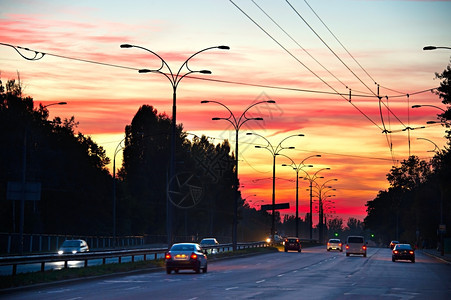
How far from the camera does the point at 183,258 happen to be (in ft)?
136

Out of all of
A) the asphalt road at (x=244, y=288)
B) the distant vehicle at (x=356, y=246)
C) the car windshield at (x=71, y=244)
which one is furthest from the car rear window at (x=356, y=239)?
the asphalt road at (x=244, y=288)

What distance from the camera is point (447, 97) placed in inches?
2621

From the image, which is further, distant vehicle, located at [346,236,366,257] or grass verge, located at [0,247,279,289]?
distant vehicle, located at [346,236,366,257]

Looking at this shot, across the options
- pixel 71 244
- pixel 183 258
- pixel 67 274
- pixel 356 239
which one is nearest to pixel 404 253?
pixel 356 239

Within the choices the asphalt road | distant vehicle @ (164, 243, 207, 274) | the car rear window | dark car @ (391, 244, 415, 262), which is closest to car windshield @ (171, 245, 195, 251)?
distant vehicle @ (164, 243, 207, 274)

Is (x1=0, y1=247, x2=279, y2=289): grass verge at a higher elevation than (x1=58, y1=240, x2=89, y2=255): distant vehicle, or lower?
lower

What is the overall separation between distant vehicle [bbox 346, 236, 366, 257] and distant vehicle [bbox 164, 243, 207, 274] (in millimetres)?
40490

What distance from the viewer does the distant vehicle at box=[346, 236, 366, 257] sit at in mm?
80188

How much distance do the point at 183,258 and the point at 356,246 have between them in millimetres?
41927

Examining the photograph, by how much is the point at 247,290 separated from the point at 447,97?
4198 cm

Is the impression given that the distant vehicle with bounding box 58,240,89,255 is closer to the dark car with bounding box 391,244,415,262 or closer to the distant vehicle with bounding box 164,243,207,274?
the distant vehicle with bounding box 164,243,207,274

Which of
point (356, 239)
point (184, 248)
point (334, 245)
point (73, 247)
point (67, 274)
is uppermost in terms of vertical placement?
point (356, 239)

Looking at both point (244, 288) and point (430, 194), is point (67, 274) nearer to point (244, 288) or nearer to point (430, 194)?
point (244, 288)

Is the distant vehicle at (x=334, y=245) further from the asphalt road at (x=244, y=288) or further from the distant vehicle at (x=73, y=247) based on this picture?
the asphalt road at (x=244, y=288)
